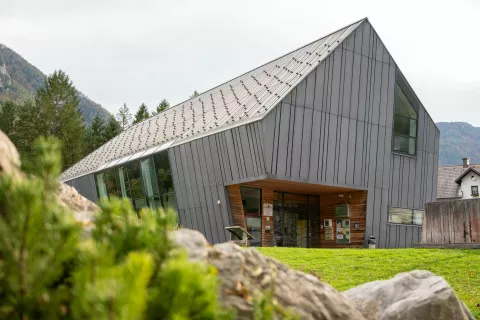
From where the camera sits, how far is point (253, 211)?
72.5 ft

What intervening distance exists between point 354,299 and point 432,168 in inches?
908

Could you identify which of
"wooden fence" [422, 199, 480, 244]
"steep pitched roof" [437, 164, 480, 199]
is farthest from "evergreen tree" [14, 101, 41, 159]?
"steep pitched roof" [437, 164, 480, 199]

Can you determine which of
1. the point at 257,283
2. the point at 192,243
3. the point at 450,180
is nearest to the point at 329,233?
the point at 257,283

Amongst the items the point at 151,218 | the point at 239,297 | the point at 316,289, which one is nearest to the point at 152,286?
the point at 151,218

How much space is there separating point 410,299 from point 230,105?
20.8 metres

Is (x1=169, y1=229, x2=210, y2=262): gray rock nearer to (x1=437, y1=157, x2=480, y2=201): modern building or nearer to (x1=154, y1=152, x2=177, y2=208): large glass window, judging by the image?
(x1=154, y1=152, x2=177, y2=208): large glass window

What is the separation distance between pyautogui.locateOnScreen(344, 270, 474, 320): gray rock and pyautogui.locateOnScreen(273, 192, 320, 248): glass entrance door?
18511mm

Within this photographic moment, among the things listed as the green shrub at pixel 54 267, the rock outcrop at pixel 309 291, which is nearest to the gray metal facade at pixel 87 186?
the rock outcrop at pixel 309 291

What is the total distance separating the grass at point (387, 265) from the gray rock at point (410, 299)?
3.55 m

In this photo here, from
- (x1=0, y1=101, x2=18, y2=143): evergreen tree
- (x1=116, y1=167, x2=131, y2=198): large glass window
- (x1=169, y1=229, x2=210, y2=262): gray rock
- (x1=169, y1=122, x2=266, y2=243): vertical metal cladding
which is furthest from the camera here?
(x1=0, y1=101, x2=18, y2=143): evergreen tree

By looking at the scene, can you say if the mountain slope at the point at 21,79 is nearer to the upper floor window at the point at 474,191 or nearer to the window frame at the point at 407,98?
the upper floor window at the point at 474,191

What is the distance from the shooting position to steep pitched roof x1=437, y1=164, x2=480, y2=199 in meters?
61.0

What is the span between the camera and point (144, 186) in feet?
87.0

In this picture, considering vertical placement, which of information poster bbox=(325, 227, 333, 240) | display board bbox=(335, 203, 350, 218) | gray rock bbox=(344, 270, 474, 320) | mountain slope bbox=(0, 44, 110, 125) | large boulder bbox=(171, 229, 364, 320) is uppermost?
mountain slope bbox=(0, 44, 110, 125)
